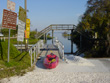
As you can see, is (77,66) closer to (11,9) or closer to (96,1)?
(11,9)

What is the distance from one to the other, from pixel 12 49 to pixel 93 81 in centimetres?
579

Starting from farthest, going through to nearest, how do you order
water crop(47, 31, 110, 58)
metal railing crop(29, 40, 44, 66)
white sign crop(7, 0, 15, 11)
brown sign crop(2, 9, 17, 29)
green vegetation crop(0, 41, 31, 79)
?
water crop(47, 31, 110, 58) < metal railing crop(29, 40, 44, 66) < white sign crop(7, 0, 15, 11) < brown sign crop(2, 9, 17, 29) < green vegetation crop(0, 41, 31, 79)

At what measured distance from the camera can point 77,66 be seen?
295 inches

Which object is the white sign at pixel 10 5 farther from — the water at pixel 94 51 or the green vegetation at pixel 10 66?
the water at pixel 94 51

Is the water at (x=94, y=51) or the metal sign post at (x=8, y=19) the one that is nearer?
the metal sign post at (x=8, y=19)

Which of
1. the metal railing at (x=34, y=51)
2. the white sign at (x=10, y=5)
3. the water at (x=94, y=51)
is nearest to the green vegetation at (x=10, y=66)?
the metal railing at (x=34, y=51)

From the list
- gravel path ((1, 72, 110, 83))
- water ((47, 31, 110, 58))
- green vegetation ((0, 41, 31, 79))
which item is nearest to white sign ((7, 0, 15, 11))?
green vegetation ((0, 41, 31, 79))

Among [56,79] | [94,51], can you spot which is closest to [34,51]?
[56,79]

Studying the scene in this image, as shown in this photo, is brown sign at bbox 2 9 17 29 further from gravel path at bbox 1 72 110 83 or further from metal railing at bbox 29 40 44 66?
gravel path at bbox 1 72 110 83

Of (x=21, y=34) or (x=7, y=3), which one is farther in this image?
(x=21, y=34)

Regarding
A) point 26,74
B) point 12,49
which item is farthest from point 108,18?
point 26,74

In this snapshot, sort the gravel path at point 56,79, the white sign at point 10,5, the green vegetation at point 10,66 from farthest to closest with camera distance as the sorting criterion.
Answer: the white sign at point 10,5
the green vegetation at point 10,66
the gravel path at point 56,79

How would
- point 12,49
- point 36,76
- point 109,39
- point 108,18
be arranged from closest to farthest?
point 36,76, point 12,49, point 108,18, point 109,39

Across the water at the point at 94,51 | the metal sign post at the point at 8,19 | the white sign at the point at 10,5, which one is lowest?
the water at the point at 94,51
